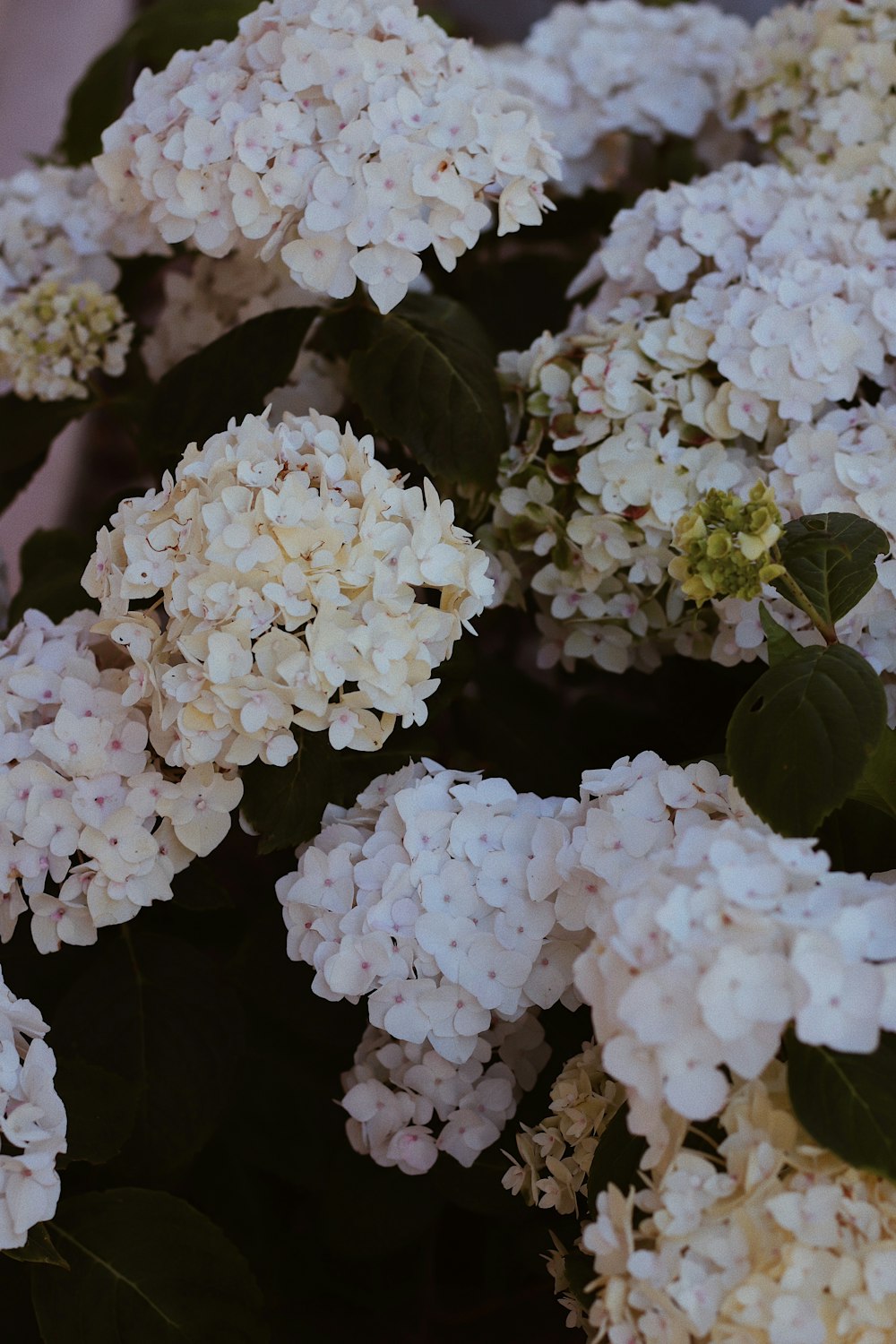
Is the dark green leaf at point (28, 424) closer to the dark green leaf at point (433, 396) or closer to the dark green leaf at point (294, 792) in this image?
the dark green leaf at point (433, 396)

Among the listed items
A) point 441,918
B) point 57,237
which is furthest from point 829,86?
point 441,918

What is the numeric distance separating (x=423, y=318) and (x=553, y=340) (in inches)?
3.3

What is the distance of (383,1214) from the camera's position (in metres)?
0.71

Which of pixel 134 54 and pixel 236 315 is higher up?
pixel 134 54

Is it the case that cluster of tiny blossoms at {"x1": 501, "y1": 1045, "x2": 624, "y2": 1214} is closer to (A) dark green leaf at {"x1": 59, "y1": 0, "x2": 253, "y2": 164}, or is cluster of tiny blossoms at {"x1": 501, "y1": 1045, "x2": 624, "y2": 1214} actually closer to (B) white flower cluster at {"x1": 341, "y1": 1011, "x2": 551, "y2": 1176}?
(B) white flower cluster at {"x1": 341, "y1": 1011, "x2": 551, "y2": 1176}

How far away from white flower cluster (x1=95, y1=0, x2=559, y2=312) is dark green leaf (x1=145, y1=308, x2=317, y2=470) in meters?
0.10

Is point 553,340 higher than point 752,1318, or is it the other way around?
point 553,340


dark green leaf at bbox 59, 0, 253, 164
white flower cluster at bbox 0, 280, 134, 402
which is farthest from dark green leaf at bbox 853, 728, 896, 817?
dark green leaf at bbox 59, 0, 253, 164

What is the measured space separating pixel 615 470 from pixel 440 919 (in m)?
0.28

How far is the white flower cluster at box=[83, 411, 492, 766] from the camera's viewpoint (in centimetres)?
53

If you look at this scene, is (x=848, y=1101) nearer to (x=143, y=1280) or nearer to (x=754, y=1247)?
(x=754, y=1247)

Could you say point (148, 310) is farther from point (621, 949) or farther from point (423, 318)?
point (621, 949)

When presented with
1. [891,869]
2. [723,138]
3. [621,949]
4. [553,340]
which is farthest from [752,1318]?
[723,138]

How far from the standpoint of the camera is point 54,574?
33.6 inches
